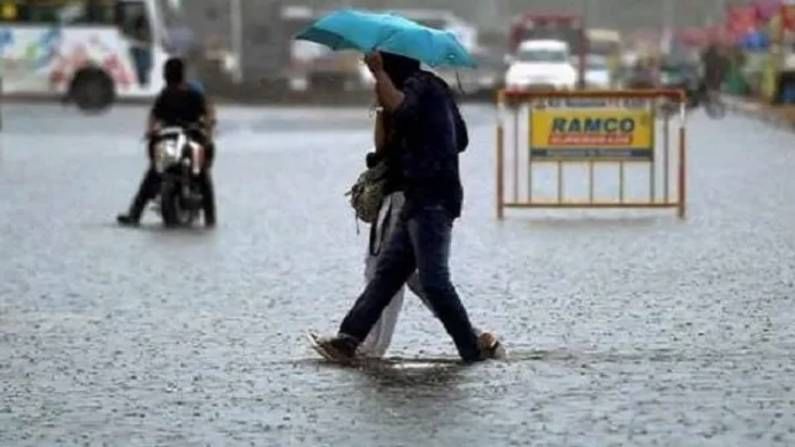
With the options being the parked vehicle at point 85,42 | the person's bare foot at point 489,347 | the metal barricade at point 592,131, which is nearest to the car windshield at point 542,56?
the parked vehicle at point 85,42

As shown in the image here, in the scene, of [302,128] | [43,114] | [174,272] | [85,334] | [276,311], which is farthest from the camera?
[43,114]

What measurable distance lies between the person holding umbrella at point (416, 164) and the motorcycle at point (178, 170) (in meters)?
11.8

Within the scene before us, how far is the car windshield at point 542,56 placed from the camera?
236ft

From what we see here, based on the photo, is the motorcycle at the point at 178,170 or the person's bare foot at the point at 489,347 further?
the motorcycle at the point at 178,170

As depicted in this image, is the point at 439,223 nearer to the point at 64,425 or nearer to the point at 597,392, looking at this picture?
the point at 597,392

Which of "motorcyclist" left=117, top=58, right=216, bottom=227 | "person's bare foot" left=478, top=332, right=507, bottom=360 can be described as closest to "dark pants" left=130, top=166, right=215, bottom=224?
"motorcyclist" left=117, top=58, right=216, bottom=227

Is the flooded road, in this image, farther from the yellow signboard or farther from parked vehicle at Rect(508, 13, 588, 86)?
parked vehicle at Rect(508, 13, 588, 86)

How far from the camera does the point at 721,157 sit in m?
39.8

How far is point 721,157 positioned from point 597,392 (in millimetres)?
27813

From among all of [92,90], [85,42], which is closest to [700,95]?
[92,90]

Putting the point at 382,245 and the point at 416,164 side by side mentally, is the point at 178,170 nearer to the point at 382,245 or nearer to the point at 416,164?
the point at 382,245

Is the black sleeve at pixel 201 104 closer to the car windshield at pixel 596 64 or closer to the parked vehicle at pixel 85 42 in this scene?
the parked vehicle at pixel 85 42

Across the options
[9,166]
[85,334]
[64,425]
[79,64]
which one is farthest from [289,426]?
[79,64]

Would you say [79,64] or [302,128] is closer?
[302,128]
